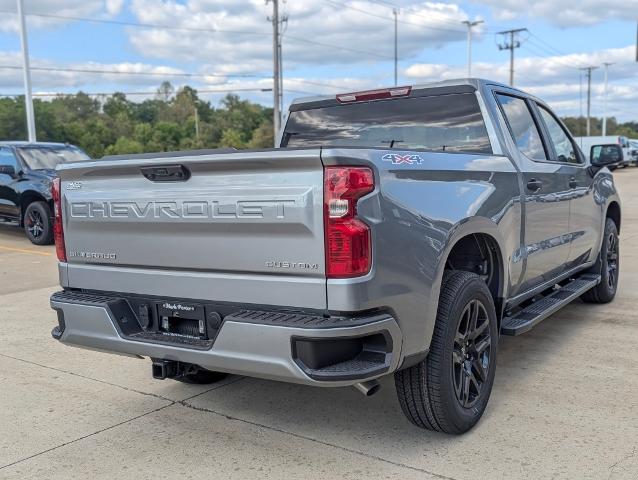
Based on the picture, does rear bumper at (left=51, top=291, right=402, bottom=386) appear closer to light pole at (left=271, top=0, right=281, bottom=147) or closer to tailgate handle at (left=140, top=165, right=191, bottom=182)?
tailgate handle at (left=140, top=165, right=191, bottom=182)

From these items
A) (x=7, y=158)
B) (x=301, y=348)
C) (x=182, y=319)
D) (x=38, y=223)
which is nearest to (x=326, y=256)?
(x=301, y=348)

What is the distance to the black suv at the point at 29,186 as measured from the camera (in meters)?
11.5

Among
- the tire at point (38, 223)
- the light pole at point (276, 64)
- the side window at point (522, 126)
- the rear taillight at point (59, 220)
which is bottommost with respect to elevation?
the tire at point (38, 223)

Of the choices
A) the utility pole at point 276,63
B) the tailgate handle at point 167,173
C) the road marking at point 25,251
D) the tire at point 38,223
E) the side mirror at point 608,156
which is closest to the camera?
the tailgate handle at point 167,173

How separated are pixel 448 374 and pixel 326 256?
1.00m

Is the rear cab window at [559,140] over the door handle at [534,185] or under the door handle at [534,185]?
over

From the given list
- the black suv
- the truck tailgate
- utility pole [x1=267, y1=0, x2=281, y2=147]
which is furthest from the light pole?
the truck tailgate

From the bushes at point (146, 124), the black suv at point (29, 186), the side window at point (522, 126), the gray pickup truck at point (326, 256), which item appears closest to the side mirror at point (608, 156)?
the side window at point (522, 126)

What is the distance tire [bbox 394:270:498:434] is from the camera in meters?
3.33

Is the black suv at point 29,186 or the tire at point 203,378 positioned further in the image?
the black suv at point 29,186

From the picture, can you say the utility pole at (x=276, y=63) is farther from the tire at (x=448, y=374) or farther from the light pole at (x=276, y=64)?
the tire at (x=448, y=374)

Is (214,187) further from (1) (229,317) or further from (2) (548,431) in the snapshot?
(2) (548,431)

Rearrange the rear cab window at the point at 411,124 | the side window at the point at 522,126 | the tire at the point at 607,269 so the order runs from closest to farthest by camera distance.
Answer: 1. the rear cab window at the point at 411,124
2. the side window at the point at 522,126
3. the tire at the point at 607,269

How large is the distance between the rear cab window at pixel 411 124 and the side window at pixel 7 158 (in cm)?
888
